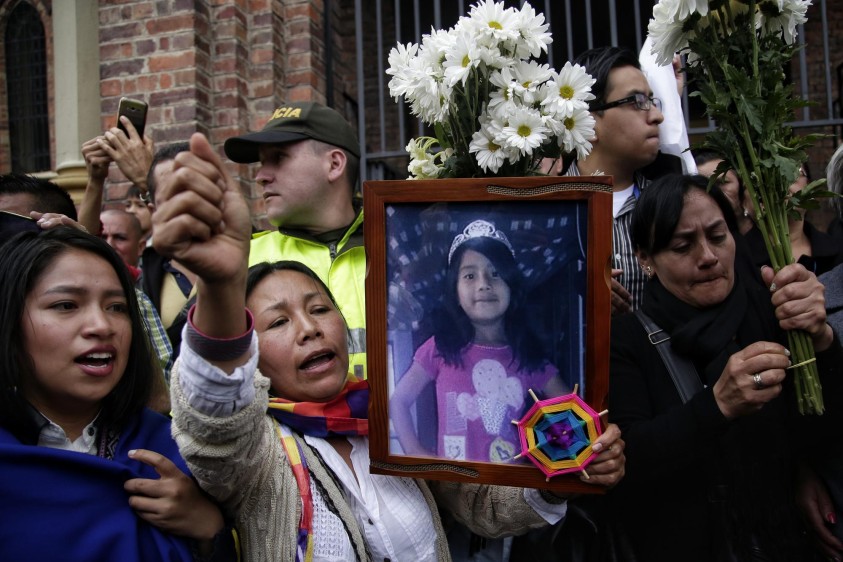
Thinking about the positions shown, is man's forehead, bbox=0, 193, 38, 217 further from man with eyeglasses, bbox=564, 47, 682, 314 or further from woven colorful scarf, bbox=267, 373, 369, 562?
man with eyeglasses, bbox=564, 47, 682, 314

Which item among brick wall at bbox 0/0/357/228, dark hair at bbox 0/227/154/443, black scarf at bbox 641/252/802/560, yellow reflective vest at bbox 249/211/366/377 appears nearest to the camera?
dark hair at bbox 0/227/154/443

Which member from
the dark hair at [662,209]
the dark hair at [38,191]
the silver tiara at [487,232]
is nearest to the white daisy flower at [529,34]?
the silver tiara at [487,232]

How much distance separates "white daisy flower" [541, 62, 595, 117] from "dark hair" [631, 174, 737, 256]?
55 cm

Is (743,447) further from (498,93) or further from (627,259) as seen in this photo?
(498,93)

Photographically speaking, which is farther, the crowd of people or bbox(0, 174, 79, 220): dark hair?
bbox(0, 174, 79, 220): dark hair

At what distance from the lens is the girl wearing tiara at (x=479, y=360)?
66.7 inches

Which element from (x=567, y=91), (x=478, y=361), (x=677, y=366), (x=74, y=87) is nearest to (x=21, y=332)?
(x=478, y=361)

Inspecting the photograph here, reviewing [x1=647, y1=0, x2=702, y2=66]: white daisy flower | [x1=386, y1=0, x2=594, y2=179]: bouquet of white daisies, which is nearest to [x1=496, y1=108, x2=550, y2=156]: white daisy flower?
[x1=386, y1=0, x2=594, y2=179]: bouquet of white daisies

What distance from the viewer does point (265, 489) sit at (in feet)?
5.39

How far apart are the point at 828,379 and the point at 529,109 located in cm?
104

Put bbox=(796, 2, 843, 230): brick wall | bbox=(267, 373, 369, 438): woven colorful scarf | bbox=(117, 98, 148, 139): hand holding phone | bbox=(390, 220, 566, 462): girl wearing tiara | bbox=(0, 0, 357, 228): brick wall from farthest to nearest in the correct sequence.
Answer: bbox=(796, 2, 843, 230): brick wall, bbox=(0, 0, 357, 228): brick wall, bbox=(117, 98, 148, 139): hand holding phone, bbox=(267, 373, 369, 438): woven colorful scarf, bbox=(390, 220, 566, 462): girl wearing tiara

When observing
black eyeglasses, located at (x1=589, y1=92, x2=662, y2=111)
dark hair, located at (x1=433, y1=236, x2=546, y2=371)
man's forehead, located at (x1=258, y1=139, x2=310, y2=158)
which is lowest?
dark hair, located at (x1=433, y1=236, x2=546, y2=371)

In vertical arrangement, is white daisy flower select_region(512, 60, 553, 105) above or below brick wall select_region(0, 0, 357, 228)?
below

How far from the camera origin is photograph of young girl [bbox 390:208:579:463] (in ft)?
5.55
